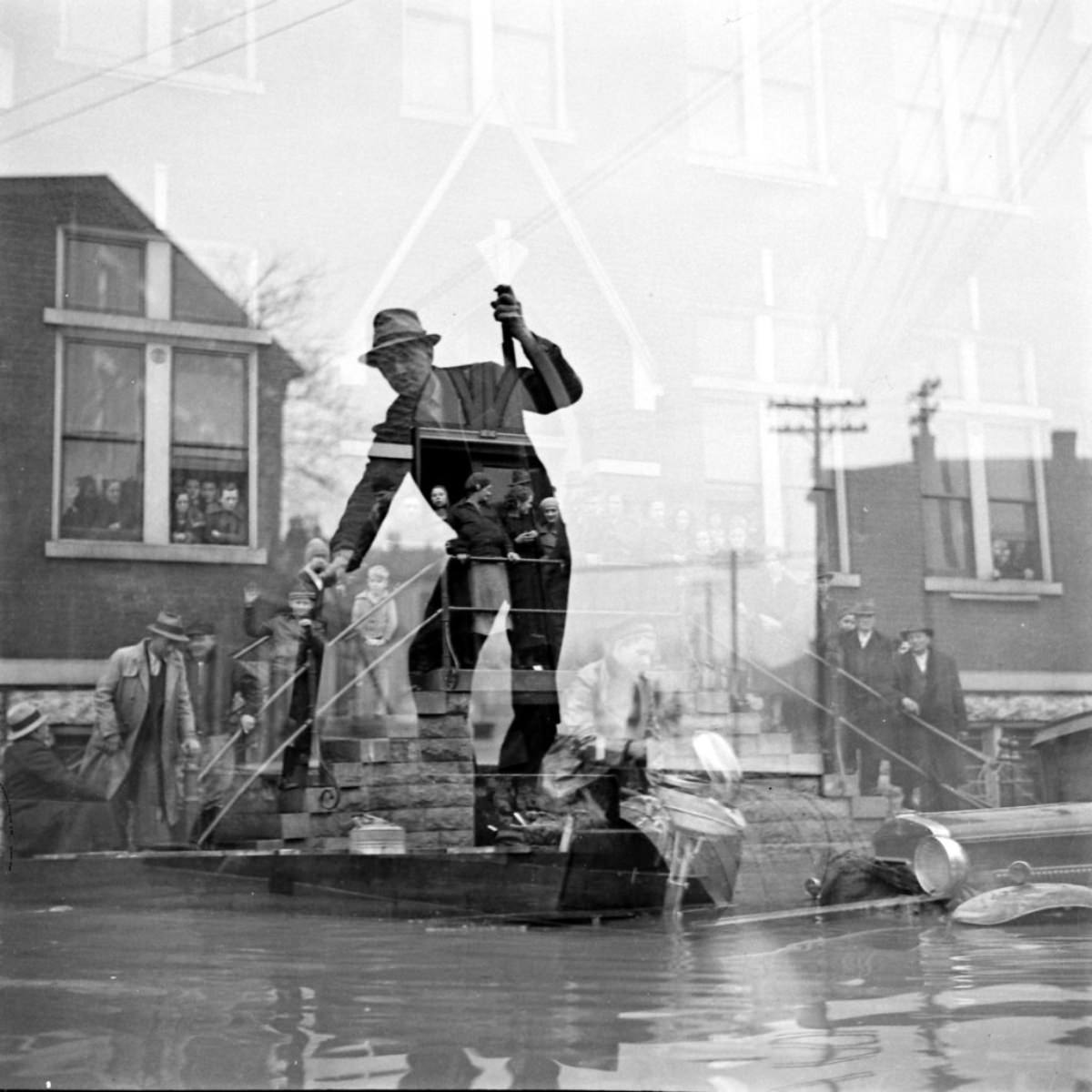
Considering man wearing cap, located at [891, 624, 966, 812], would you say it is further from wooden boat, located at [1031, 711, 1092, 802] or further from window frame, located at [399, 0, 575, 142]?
window frame, located at [399, 0, 575, 142]

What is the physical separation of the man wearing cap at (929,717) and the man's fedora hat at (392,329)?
1298 mm

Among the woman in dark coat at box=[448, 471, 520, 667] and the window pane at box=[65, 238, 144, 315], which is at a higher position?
the window pane at box=[65, 238, 144, 315]

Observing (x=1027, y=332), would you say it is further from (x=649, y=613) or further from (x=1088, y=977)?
(x=1088, y=977)

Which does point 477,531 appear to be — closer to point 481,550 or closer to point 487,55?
point 481,550

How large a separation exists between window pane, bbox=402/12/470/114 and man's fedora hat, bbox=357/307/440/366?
1.54 feet

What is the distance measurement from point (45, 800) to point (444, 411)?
1.13 m

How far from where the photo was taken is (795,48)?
292 cm

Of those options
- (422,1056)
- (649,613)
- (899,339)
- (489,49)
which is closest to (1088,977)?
(422,1056)

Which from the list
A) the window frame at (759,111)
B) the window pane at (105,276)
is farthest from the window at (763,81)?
the window pane at (105,276)

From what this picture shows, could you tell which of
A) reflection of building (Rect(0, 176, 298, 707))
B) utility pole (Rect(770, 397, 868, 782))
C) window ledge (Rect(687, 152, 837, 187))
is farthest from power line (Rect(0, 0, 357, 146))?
utility pole (Rect(770, 397, 868, 782))

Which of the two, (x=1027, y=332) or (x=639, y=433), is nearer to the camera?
(x=1027, y=332)

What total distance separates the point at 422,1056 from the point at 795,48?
2.30 m

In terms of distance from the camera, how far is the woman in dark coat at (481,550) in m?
2.97

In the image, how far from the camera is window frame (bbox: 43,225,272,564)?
2.70 meters
